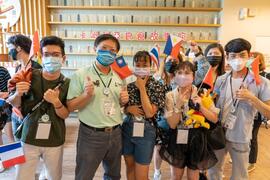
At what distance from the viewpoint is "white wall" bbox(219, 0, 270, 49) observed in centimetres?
514

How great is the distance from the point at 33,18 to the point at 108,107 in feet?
15.4

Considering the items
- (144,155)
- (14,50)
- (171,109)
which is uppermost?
(14,50)

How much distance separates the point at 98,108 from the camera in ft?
5.43

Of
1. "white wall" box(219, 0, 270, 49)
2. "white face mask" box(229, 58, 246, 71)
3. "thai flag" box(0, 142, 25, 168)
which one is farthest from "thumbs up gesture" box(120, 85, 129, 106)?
"white wall" box(219, 0, 270, 49)

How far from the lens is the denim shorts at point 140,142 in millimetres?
1832

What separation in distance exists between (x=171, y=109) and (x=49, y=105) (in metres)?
0.95

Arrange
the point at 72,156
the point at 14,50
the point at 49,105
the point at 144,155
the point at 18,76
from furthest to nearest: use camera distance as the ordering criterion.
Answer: the point at 72,156 → the point at 14,50 → the point at 144,155 → the point at 49,105 → the point at 18,76

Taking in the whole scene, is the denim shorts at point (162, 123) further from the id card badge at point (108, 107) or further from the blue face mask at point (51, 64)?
the blue face mask at point (51, 64)

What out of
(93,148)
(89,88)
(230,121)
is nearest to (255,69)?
(230,121)

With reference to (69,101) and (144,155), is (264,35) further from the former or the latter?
(69,101)

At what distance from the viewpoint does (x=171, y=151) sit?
1907 millimetres

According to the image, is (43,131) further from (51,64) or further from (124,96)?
(124,96)

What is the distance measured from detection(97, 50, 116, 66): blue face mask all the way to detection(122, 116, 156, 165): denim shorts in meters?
0.52

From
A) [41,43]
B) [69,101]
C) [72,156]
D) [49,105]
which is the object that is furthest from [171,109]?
[72,156]
